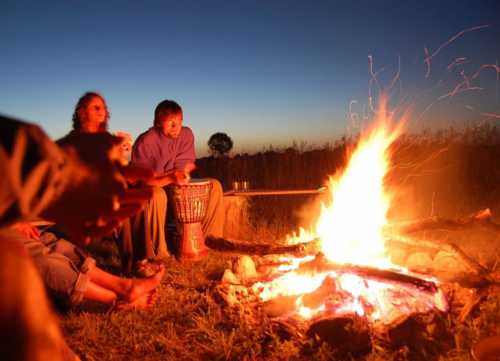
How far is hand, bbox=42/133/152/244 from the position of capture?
3.56 ft

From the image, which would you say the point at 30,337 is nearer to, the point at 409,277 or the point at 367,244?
the point at 409,277

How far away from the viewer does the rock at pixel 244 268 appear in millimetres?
4008

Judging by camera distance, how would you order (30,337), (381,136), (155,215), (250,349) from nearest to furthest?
1. (30,337)
2. (250,349)
3. (381,136)
4. (155,215)

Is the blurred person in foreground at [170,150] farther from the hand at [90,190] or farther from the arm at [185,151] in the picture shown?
the hand at [90,190]

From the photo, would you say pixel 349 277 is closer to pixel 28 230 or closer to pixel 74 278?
pixel 74 278

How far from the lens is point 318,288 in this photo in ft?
10.5

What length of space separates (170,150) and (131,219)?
3.50ft

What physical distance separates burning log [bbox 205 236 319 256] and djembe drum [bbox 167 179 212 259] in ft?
0.89

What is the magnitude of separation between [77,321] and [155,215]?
174cm

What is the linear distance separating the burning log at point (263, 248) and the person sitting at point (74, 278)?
47.0 inches

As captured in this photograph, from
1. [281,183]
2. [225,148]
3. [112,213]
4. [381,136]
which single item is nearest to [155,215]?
[381,136]

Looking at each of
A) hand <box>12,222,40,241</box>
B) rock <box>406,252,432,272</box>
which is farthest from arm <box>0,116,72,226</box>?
rock <box>406,252,432,272</box>

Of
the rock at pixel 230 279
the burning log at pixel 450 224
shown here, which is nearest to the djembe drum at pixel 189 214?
the rock at pixel 230 279

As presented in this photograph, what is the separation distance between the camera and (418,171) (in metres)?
9.15
